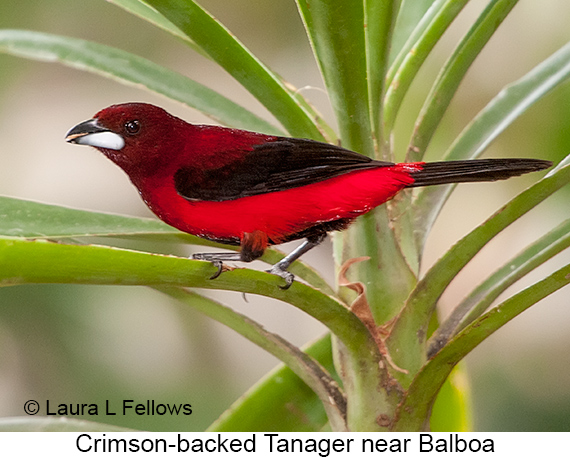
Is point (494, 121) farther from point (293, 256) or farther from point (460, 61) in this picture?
point (293, 256)

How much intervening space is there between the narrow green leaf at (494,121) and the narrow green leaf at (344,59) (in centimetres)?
9

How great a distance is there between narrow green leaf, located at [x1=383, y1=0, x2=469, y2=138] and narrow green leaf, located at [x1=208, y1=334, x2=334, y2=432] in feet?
0.90

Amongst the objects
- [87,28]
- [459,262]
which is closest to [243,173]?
[459,262]

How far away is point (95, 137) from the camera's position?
0.52 meters

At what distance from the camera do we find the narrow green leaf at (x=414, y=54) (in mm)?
521

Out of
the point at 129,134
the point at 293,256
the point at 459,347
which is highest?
Result: the point at 129,134

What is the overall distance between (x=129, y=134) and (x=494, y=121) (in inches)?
14.8

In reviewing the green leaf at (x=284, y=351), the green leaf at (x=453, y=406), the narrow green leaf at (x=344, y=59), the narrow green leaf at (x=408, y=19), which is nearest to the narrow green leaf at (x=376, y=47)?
the narrow green leaf at (x=344, y=59)

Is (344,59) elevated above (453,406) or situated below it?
above

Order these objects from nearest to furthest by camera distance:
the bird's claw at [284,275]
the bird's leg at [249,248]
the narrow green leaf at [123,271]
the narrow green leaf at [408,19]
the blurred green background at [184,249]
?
the narrow green leaf at [123,271] → the bird's claw at [284,275] → the bird's leg at [249,248] → the narrow green leaf at [408,19] → the blurred green background at [184,249]

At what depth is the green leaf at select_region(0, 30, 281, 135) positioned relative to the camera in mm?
617

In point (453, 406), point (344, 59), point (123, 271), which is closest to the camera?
point (123, 271)

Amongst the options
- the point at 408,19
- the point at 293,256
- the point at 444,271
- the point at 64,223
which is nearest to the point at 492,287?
the point at 444,271

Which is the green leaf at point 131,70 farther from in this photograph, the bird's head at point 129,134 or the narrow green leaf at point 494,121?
the narrow green leaf at point 494,121
